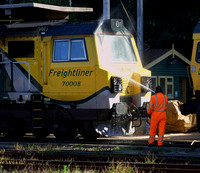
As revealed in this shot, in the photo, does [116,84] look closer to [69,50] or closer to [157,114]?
[157,114]

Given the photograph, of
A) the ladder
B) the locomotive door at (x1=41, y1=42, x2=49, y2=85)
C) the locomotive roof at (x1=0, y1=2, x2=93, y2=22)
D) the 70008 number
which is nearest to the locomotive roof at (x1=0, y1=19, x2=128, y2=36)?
the locomotive roof at (x1=0, y1=2, x2=93, y2=22)

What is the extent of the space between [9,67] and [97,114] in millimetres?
3458

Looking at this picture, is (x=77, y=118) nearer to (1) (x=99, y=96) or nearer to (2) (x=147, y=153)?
(1) (x=99, y=96)

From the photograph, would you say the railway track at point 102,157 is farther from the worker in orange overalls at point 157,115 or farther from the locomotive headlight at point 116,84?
the locomotive headlight at point 116,84

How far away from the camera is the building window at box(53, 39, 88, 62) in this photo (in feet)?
51.9

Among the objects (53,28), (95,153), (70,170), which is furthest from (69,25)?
(70,170)

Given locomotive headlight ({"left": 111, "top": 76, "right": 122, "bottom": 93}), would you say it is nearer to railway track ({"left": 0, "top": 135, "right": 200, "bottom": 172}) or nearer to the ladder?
railway track ({"left": 0, "top": 135, "right": 200, "bottom": 172})

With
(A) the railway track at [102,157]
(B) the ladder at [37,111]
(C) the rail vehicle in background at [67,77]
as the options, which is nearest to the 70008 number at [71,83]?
(C) the rail vehicle in background at [67,77]

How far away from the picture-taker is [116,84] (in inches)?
610

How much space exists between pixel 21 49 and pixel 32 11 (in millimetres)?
1421

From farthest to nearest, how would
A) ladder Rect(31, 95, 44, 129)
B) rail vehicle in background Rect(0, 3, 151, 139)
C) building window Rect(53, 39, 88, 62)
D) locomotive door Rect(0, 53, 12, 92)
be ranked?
locomotive door Rect(0, 53, 12, 92) < ladder Rect(31, 95, 44, 129) < building window Rect(53, 39, 88, 62) < rail vehicle in background Rect(0, 3, 151, 139)

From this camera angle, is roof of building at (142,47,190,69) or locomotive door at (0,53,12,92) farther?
roof of building at (142,47,190,69)

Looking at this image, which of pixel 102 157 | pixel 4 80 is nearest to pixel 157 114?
pixel 102 157

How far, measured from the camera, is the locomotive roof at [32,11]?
15.4 meters
